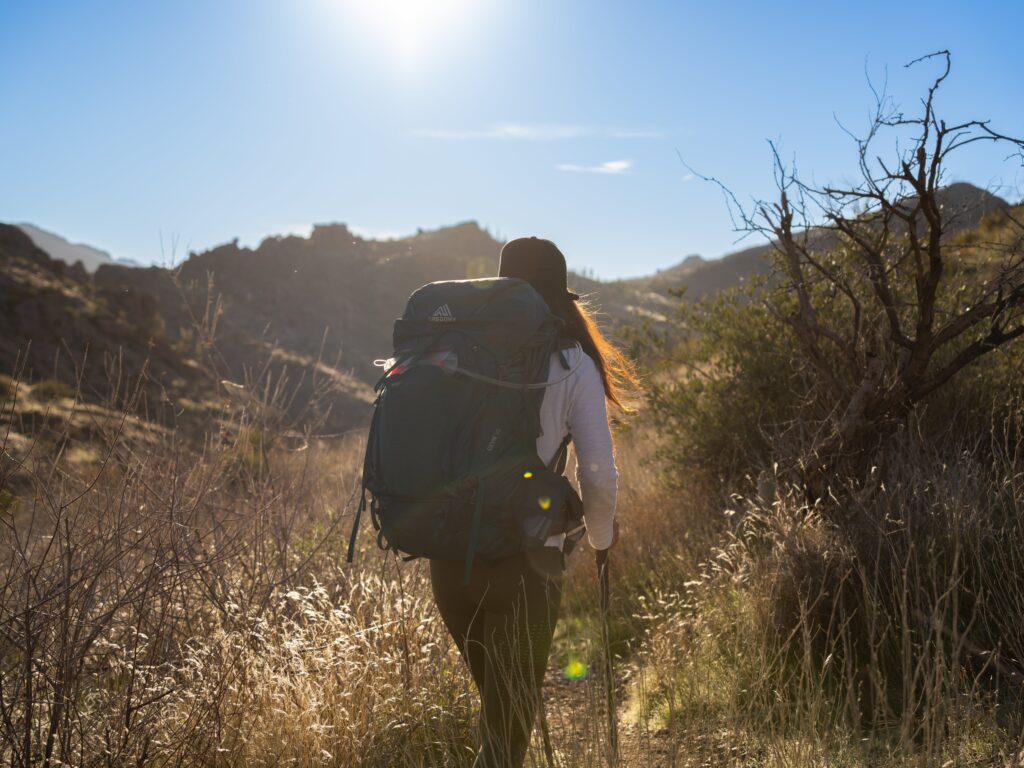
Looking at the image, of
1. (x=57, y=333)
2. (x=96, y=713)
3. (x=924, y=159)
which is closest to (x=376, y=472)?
(x=96, y=713)

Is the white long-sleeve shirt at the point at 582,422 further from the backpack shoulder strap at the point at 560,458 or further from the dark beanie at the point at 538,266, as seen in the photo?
the dark beanie at the point at 538,266

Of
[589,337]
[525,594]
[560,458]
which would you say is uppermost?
[589,337]

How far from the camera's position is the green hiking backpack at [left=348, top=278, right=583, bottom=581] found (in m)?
2.12

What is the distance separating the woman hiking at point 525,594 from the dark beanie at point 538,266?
17 centimetres

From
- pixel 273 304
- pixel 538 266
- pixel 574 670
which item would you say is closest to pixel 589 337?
pixel 538 266

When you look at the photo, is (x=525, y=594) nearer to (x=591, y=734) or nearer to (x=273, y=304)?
(x=591, y=734)

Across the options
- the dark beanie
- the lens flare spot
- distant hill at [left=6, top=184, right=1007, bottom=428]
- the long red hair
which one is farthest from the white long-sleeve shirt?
the lens flare spot

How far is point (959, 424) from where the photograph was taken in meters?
4.93

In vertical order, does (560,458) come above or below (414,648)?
above

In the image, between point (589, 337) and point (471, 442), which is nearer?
point (471, 442)

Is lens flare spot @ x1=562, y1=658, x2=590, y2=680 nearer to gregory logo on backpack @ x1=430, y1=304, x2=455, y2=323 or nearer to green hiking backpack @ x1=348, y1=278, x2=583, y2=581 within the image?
green hiking backpack @ x1=348, y1=278, x2=583, y2=581

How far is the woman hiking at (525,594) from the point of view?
2273 mm

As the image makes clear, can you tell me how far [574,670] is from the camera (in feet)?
15.9

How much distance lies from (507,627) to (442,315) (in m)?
0.93
